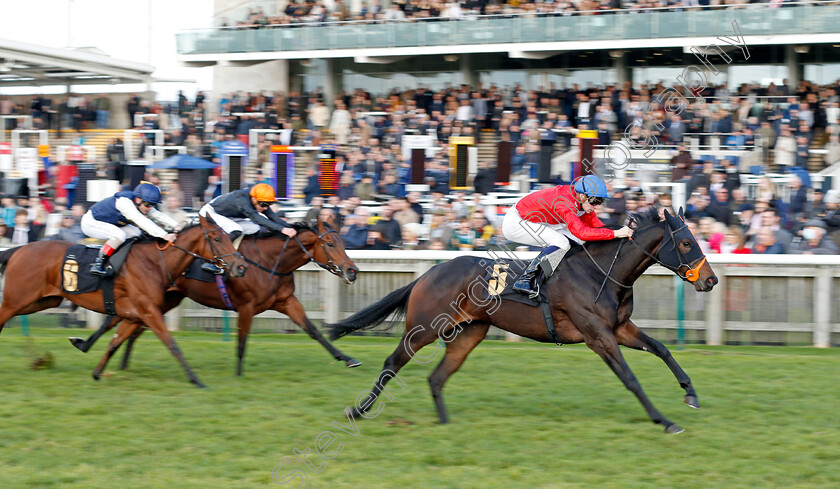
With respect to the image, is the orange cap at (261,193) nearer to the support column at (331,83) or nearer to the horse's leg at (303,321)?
the horse's leg at (303,321)

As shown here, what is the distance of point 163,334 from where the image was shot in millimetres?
6516

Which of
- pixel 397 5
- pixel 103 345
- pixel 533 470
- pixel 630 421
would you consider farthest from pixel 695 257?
pixel 397 5

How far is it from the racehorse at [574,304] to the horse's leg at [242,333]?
1.77m

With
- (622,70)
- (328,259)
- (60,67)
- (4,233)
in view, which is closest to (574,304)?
(328,259)

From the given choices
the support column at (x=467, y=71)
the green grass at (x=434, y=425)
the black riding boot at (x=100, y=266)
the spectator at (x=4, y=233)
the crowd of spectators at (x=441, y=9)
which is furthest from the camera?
the support column at (x=467, y=71)

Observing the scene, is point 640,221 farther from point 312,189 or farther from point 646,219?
point 312,189

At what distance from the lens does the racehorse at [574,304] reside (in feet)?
17.5

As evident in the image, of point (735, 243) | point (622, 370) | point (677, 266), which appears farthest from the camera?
point (735, 243)

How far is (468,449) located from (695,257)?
1740 mm

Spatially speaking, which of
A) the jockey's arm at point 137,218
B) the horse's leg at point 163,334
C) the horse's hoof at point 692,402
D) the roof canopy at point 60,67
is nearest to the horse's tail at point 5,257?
the jockey's arm at point 137,218

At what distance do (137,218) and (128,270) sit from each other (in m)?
0.39

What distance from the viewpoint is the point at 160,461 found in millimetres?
4613

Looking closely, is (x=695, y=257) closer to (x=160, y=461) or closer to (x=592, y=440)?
(x=592, y=440)

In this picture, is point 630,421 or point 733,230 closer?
point 630,421
